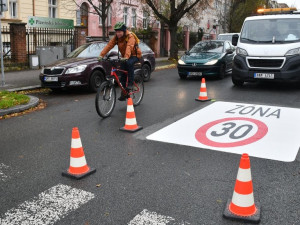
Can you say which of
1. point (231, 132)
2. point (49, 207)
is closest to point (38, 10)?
point (231, 132)

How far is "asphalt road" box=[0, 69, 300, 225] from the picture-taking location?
11.6 feet

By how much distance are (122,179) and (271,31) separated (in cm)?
939

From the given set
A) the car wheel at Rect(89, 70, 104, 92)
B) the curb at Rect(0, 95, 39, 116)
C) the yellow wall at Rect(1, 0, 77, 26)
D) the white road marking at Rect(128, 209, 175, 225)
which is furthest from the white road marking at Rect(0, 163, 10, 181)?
the yellow wall at Rect(1, 0, 77, 26)

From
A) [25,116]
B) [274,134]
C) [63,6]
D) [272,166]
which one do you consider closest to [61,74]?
[25,116]

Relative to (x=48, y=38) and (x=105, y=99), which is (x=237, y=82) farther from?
(x=48, y=38)

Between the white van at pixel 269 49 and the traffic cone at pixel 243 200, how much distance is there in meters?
8.55

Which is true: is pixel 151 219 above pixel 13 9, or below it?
below

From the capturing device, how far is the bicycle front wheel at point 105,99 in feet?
25.4

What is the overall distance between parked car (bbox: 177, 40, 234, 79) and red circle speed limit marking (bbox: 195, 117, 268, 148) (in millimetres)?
7123

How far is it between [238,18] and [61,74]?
35.6m

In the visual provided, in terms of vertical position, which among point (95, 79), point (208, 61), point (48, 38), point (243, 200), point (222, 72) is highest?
point (48, 38)

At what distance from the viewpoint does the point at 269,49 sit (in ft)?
37.1

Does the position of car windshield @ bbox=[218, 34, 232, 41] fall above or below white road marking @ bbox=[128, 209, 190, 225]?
above

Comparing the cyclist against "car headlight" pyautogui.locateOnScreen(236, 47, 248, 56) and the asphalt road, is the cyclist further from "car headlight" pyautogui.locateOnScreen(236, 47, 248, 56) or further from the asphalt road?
"car headlight" pyautogui.locateOnScreen(236, 47, 248, 56)
